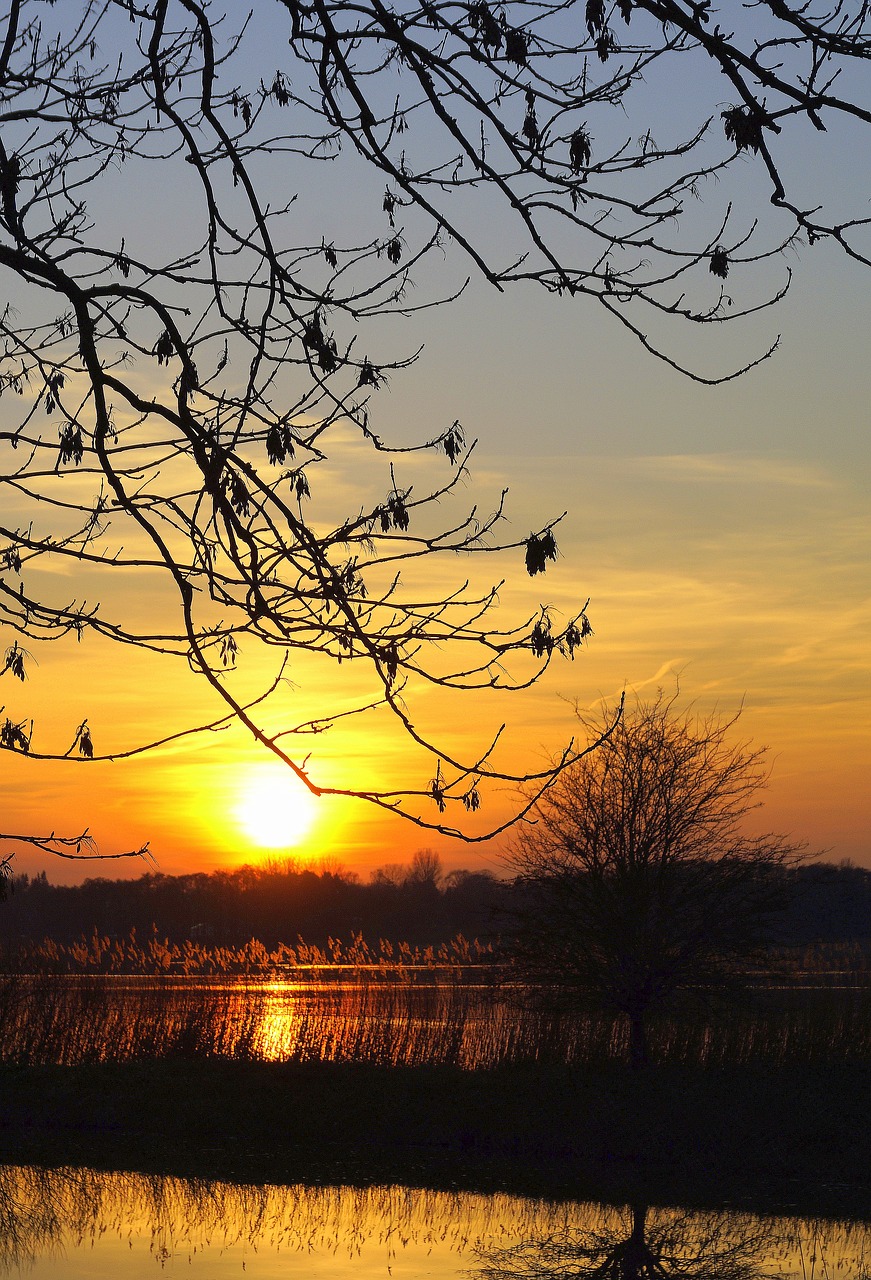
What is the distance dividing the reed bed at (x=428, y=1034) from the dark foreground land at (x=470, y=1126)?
72 cm

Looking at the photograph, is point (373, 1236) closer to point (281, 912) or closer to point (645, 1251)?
point (645, 1251)

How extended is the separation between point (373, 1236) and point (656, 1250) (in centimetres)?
306

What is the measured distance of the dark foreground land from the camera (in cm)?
1864

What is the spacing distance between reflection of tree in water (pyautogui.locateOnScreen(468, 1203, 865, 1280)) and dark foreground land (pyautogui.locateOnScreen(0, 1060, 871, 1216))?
152 cm

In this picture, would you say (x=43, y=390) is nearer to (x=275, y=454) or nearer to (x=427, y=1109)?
(x=275, y=454)

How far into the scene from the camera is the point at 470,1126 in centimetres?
2047

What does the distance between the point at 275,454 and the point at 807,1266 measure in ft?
40.4

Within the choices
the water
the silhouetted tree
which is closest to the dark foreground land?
the water

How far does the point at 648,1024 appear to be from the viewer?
23.8 m

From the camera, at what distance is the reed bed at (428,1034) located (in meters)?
22.9

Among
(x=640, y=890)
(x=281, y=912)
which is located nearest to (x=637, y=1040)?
(x=640, y=890)

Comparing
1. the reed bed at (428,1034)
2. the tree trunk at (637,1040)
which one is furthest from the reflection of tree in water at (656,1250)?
the reed bed at (428,1034)

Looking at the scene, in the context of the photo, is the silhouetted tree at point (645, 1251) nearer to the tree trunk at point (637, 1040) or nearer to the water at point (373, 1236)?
the water at point (373, 1236)

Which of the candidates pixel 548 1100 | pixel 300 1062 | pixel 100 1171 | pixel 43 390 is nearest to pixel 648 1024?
pixel 548 1100
